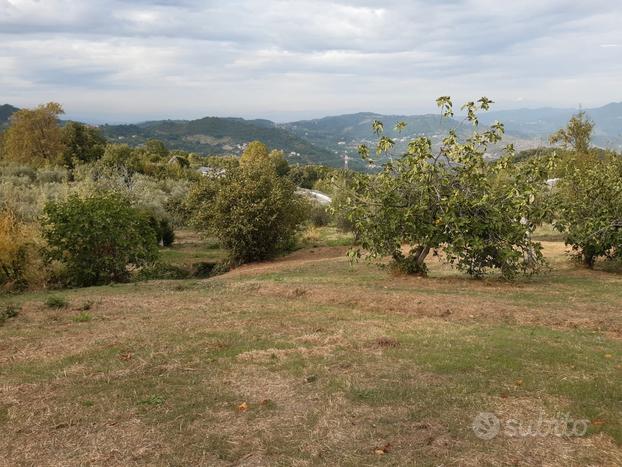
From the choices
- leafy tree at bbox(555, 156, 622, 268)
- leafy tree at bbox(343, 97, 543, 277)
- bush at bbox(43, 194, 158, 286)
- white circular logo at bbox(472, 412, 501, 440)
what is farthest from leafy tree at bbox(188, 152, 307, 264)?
white circular logo at bbox(472, 412, 501, 440)

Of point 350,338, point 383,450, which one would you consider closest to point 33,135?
point 350,338

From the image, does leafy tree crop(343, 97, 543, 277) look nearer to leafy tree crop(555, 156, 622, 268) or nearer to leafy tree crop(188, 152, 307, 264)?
leafy tree crop(555, 156, 622, 268)

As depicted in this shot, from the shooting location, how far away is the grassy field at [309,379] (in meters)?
5.21

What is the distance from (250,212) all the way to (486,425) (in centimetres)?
1981

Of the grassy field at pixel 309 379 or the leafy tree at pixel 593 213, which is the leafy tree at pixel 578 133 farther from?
the grassy field at pixel 309 379

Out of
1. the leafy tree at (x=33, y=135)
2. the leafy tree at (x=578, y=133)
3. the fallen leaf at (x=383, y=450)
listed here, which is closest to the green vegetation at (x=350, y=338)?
the fallen leaf at (x=383, y=450)

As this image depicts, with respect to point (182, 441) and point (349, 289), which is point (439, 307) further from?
point (182, 441)

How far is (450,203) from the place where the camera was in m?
14.1

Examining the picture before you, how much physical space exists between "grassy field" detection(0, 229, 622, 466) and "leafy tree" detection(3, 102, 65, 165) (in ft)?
181

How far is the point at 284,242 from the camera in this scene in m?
27.5

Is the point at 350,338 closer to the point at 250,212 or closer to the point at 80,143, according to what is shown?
the point at 250,212

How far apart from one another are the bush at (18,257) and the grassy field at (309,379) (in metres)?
4.70

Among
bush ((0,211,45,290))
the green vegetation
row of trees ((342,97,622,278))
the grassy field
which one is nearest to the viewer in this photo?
the grassy field

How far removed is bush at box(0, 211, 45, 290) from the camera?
16641 mm
